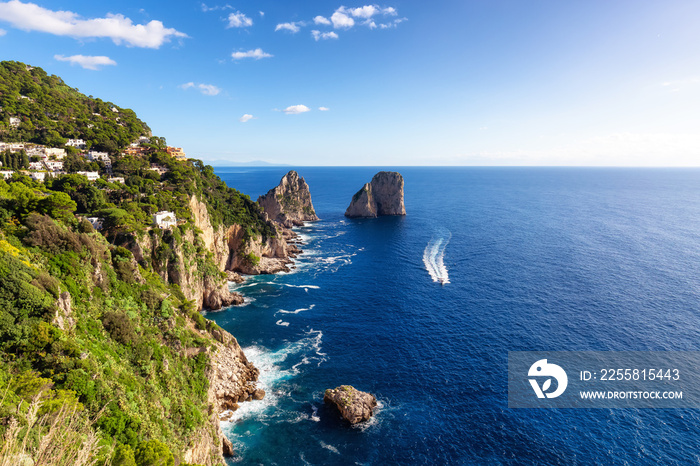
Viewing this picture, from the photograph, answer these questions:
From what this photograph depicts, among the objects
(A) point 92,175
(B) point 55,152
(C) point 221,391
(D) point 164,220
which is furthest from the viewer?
(B) point 55,152

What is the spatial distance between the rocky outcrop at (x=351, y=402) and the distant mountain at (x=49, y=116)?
85.9 metres

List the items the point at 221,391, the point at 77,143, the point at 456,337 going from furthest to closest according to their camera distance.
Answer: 1. the point at 77,143
2. the point at 456,337
3. the point at 221,391

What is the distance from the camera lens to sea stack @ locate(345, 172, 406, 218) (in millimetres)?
178000

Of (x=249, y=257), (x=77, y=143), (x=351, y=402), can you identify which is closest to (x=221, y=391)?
(x=351, y=402)

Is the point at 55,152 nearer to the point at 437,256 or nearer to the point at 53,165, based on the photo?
the point at 53,165

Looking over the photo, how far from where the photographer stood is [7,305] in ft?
89.7

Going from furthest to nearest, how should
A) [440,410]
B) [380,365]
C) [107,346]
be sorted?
[380,365], [440,410], [107,346]

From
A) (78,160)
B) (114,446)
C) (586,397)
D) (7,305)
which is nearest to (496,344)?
(586,397)

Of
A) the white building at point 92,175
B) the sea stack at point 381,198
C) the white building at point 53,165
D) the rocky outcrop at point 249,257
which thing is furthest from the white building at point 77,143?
the sea stack at point 381,198

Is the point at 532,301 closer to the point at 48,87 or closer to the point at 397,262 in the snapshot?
the point at 397,262

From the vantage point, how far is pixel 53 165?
74.0 metres

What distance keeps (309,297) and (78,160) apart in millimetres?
61141

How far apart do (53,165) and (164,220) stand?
30972 mm

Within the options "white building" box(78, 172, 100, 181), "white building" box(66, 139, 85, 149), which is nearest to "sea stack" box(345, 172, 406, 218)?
"white building" box(66, 139, 85, 149)
